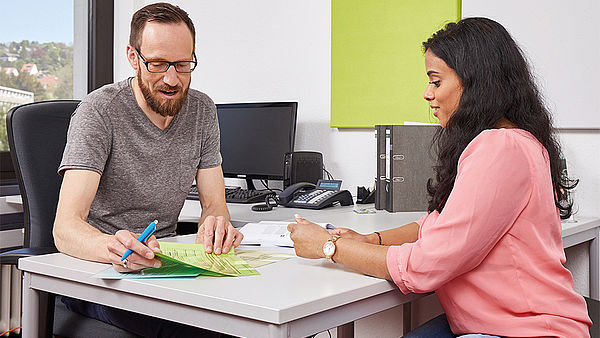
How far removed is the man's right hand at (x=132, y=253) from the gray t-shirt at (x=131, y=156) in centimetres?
44

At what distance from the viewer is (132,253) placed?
1.20 m

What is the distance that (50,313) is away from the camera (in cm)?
141

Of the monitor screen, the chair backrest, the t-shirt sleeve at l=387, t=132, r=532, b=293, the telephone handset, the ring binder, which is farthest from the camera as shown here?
the monitor screen

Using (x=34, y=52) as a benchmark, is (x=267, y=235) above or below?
below

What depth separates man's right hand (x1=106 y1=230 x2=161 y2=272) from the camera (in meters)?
1.18

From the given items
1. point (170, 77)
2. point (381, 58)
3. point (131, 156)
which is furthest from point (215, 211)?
point (381, 58)

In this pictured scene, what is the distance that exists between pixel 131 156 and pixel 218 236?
0.51m

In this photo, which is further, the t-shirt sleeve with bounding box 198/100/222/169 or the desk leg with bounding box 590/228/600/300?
the desk leg with bounding box 590/228/600/300

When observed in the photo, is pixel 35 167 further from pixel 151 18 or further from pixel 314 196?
pixel 314 196

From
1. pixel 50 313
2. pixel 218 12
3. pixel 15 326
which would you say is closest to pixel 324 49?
pixel 218 12

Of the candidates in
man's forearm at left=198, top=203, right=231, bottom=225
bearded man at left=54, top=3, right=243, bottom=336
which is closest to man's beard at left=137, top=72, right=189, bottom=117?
bearded man at left=54, top=3, right=243, bottom=336

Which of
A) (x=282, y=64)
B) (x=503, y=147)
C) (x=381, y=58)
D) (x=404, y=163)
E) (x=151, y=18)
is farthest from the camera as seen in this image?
(x=282, y=64)

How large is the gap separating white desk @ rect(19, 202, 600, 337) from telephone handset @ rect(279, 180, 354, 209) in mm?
987

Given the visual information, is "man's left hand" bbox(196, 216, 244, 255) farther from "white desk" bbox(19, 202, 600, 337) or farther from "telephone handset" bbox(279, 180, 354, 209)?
"telephone handset" bbox(279, 180, 354, 209)
